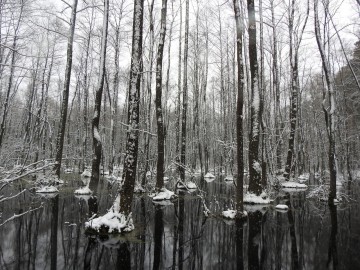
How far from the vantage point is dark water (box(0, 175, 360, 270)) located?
5.61 meters

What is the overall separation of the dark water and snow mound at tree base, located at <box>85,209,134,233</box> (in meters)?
0.31

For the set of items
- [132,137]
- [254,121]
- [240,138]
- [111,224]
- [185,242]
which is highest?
[254,121]

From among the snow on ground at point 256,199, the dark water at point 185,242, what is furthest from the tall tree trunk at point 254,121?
the dark water at point 185,242

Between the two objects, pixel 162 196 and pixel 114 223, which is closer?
pixel 114 223

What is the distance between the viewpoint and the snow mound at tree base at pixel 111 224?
7.61 metres

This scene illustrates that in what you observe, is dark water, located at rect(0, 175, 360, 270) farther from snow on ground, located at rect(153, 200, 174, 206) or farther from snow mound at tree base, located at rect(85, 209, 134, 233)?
snow on ground, located at rect(153, 200, 174, 206)

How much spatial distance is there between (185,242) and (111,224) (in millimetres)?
2111

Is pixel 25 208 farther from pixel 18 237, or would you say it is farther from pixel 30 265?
pixel 30 265

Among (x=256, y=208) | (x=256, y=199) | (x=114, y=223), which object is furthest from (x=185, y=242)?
(x=256, y=199)

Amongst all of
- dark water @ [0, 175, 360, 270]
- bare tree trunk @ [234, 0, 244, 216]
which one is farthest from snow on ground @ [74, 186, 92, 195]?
bare tree trunk @ [234, 0, 244, 216]

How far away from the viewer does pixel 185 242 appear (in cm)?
705

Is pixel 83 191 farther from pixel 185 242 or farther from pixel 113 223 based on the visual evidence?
pixel 185 242

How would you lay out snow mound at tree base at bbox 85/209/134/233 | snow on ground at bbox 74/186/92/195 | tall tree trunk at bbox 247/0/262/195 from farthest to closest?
snow on ground at bbox 74/186/92/195
tall tree trunk at bbox 247/0/262/195
snow mound at tree base at bbox 85/209/134/233

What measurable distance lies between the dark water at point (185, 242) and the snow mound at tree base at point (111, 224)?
306 millimetres
